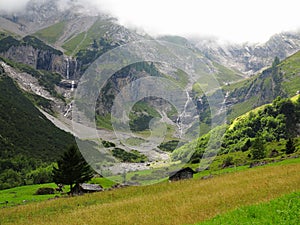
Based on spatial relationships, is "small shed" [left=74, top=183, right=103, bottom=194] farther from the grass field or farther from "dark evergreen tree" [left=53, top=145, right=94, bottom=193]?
the grass field

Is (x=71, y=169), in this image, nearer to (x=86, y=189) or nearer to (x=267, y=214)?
(x=86, y=189)

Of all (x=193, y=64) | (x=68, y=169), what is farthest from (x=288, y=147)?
(x=193, y=64)

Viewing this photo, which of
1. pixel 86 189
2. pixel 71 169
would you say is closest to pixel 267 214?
pixel 86 189

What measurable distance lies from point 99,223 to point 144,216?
257cm

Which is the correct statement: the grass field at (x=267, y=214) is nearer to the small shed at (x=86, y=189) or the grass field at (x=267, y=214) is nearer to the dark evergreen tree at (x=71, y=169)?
the small shed at (x=86, y=189)

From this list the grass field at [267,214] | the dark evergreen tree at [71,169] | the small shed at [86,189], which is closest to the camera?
the grass field at [267,214]

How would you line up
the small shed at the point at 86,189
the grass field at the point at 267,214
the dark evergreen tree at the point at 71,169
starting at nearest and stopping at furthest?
the grass field at the point at 267,214 → the small shed at the point at 86,189 → the dark evergreen tree at the point at 71,169

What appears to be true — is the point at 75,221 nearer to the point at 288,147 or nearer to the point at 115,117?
the point at 115,117

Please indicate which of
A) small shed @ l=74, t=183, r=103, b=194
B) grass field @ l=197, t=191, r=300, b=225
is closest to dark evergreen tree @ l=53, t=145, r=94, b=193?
small shed @ l=74, t=183, r=103, b=194

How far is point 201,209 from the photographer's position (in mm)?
19109

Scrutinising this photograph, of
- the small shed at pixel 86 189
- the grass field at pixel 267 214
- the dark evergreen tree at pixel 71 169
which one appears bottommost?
the small shed at pixel 86 189

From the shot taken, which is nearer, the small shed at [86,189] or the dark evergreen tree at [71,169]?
the small shed at [86,189]

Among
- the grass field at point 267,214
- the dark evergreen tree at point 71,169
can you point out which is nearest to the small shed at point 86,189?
the dark evergreen tree at point 71,169

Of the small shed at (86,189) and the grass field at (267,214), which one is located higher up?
the grass field at (267,214)
